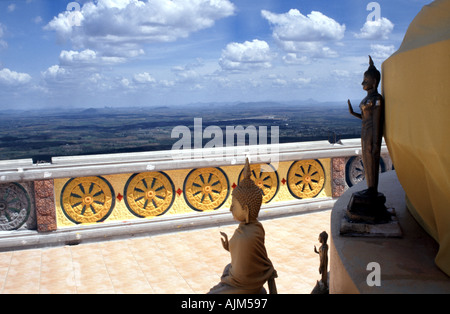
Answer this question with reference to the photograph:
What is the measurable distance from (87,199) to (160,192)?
3.93 ft

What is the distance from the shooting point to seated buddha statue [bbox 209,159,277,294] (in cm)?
297

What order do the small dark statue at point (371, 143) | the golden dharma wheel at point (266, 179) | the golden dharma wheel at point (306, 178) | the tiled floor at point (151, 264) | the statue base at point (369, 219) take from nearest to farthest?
the statue base at point (369, 219), the small dark statue at point (371, 143), the tiled floor at point (151, 264), the golden dharma wheel at point (266, 179), the golden dharma wheel at point (306, 178)

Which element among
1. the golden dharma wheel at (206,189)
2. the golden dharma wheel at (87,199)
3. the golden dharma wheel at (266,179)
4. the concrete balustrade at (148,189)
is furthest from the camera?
the golden dharma wheel at (266,179)

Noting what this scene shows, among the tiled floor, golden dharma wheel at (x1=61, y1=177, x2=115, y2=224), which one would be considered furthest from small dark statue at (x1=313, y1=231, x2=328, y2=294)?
golden dharma wheel at (x1=61, y1=177, x2=115, y2=224)

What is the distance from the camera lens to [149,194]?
287 inches

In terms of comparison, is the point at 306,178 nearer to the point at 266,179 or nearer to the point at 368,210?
the point at 266,179

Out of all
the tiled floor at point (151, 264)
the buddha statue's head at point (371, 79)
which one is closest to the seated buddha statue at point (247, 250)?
the buddha statue's head at point (371, 79)

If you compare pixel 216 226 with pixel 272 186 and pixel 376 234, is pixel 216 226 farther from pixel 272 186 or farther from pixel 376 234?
pixel 376 234

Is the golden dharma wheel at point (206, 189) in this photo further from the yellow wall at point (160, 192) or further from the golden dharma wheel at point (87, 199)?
the golden dharma wheel at point (87, 199)

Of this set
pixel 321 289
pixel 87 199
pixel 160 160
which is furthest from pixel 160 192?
pixel 321 289

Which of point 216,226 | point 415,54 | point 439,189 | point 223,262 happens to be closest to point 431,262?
point 439,189

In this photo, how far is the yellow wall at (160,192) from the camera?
695cm

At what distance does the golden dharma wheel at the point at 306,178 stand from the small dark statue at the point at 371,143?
4.56 m

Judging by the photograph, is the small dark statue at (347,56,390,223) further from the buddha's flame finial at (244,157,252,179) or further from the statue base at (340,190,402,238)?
the buddha's flame finial at (244,157,252,179)
